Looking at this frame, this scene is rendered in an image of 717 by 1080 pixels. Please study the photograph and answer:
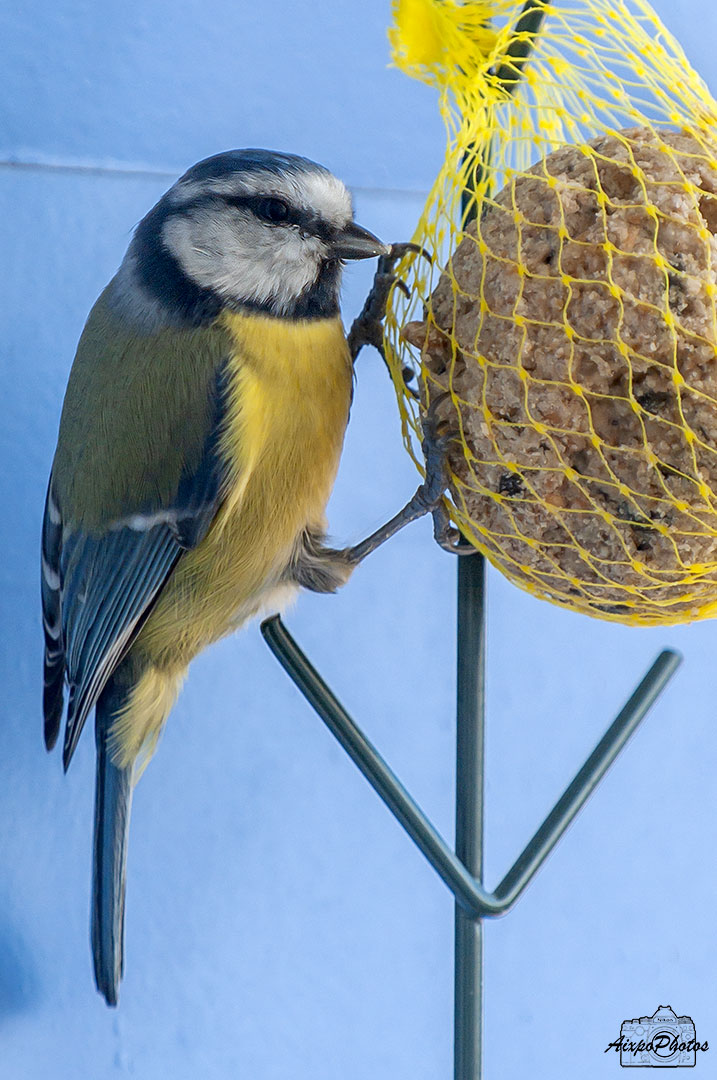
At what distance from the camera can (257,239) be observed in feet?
2.52

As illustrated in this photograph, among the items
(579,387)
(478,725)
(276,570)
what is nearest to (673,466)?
(579,387)

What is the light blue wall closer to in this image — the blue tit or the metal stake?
the blue tit

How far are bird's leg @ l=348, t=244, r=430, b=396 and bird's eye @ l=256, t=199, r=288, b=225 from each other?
78 millimetres

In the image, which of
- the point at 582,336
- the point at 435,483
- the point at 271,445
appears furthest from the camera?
the point at 271,445

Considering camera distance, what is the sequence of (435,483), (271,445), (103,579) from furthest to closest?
(103,579)
(271,445)
(435,483)

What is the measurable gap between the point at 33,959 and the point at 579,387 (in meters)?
0.92

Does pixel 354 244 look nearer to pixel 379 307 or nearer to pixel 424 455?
pixel 379 307

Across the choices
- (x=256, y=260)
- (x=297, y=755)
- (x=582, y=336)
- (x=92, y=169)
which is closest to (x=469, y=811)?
(x=582, y=336)

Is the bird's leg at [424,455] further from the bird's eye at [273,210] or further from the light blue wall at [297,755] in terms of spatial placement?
the light blue wall at [297,755]

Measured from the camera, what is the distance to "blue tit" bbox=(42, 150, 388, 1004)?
0.75m

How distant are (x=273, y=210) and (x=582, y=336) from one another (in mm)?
326

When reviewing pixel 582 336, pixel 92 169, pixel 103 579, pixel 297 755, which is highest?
pixel 582 336

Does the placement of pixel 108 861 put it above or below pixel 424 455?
below

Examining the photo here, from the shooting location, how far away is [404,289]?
2.37ft
